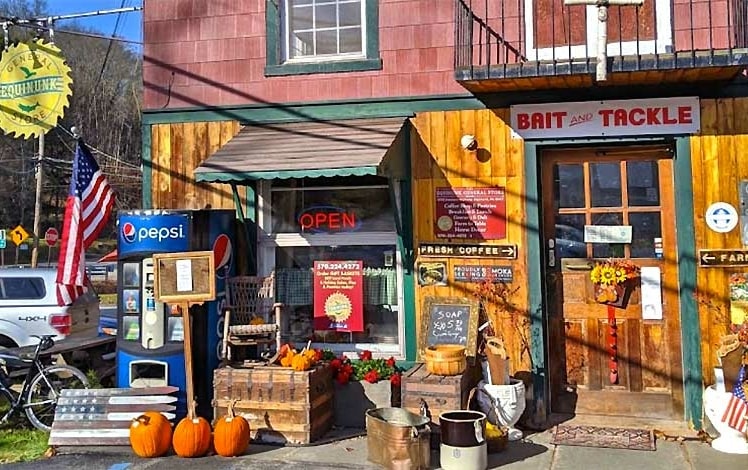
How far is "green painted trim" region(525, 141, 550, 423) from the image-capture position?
6.69 meters

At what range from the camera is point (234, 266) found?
735 cm

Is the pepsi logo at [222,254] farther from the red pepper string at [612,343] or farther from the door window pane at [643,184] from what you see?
the door window pane at [643,184]

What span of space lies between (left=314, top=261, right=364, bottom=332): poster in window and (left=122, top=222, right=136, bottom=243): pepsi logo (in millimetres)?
1770

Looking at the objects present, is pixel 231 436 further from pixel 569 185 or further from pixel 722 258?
pixel 722 258

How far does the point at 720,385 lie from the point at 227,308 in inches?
173

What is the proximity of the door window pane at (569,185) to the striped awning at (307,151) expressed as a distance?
60.8 inches

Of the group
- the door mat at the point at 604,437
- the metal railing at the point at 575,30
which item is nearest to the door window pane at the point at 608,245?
the metal railing at the point at 575,30

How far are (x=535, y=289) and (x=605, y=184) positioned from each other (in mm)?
1194

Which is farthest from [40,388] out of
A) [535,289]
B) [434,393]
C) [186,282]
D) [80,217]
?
[535,289]

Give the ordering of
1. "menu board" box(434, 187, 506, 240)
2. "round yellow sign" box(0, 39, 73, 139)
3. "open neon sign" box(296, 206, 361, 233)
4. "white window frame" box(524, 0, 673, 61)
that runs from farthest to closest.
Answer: "round yellow sign" box(0, 39, 73, 139), "open neon sign" box(296, 206, 361, 233), "menu board" box(434, 187, 506, 240), "white window frame" box(524, 0, 673, 61)

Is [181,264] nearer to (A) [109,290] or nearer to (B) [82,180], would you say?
(B) [82,180]

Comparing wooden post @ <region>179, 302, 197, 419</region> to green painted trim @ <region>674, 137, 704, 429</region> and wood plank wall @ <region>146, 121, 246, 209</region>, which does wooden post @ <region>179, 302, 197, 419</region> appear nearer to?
wood plank wall @ <region>146, 121, 246, 209</region>

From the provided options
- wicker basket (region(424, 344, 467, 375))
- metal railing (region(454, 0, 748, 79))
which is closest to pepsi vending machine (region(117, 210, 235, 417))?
wicker basket (region(424, 344, 467, 375))

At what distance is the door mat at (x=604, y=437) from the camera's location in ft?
19.9
